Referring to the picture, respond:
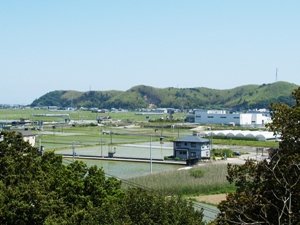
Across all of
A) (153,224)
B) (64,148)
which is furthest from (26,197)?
(64,148)

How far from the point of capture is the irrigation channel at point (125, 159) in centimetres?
3231

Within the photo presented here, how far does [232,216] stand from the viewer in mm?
7691

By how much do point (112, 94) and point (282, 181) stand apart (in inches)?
7558

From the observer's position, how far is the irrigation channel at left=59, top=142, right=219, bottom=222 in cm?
3231

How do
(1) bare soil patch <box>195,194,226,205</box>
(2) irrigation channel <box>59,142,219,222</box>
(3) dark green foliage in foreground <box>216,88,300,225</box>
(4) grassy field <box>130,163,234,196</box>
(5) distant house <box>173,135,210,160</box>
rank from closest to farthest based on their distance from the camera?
(3) dark green foliage in foreground <box>216,88,300,225</box>, (1) bare soil patch <box>195,194,226,205</box>, (4) grassy field <box>130,163,234,196</box>, (2) irrigation channel <box>59,142,219,222</box>, (5) distant house <box>173,135,210,160</box>

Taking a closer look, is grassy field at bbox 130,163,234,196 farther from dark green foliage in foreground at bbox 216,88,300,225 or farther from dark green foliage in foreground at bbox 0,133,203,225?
dark green foliage in foreground at bbox 216,88,300,225

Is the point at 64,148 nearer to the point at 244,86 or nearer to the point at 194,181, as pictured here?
the point at 194,181

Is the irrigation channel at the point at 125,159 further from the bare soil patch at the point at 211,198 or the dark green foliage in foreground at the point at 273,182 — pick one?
the dark green foliage in foreground at the point at 273,182

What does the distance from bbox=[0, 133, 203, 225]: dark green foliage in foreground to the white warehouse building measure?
72986 mm

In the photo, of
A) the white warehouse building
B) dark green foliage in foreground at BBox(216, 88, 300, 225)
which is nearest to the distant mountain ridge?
the white warehouse building

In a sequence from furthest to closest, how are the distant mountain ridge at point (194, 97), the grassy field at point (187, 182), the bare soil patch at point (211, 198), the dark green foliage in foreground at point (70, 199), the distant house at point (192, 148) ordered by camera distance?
the distant mountain ridge at point (194, 97), the distant house at point (192, 148), the grassy field at point (187, 182), the bare soil patch at point (211, 198), the dark green foliage in foreground at point (70, 199)

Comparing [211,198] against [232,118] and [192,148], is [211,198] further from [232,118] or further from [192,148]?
[232,118]

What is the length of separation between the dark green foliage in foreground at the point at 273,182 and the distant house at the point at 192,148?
30167mm

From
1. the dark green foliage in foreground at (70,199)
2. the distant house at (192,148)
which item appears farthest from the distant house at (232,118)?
the dark green foliage in foreground at (70,199)
